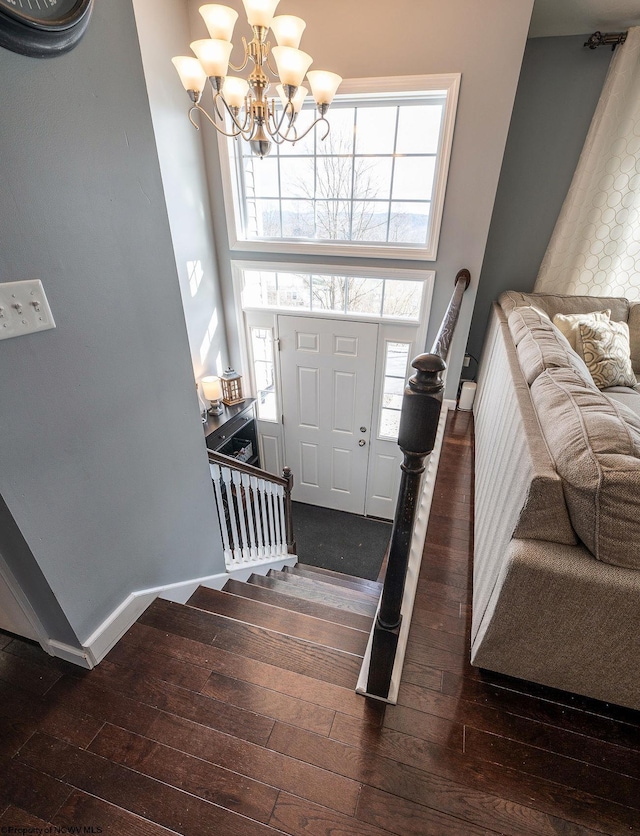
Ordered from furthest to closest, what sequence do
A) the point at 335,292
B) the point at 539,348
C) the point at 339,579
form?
the point at 335,292
the point at 339,579
the point at 539,348

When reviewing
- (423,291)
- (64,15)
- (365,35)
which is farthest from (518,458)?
(365,35)

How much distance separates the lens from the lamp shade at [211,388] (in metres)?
3.49

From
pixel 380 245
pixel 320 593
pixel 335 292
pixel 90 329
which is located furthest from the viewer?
pixel 335 292

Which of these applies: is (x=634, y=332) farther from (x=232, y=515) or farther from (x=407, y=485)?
(x=232, y=515)

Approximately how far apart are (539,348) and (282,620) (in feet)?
5.18

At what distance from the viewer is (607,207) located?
281 centimetres

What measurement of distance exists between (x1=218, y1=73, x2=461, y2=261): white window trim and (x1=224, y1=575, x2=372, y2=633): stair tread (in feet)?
8.43

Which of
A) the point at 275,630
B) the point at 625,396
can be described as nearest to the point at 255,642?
the point at 275,630

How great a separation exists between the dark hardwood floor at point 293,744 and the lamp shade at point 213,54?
7.27 ft

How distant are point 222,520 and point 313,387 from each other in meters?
1.93

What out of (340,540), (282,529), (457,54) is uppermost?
(457,54)

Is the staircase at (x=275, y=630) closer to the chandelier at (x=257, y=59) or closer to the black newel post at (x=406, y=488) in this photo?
the black newel post at (x=406, y=488)

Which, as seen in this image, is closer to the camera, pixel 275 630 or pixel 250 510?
pixel 275 630

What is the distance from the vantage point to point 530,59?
2764 mm
